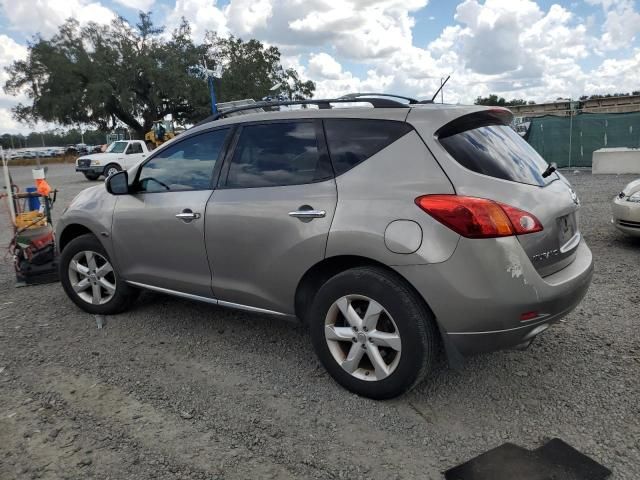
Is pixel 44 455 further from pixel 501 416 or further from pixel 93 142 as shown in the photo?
pixel 93 142

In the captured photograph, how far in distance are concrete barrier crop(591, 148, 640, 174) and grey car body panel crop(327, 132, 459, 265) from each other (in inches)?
613

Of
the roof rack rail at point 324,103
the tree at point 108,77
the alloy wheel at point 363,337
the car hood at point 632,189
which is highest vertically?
the tree at point 108,77

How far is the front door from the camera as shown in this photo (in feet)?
12.1

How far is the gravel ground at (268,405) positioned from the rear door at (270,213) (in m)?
0.56

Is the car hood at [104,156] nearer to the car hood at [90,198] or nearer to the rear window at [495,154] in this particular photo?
the car hood at [90,198]

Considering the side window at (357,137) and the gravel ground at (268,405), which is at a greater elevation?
the side window at (357,137)

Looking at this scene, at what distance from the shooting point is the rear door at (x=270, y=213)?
10.1 feet

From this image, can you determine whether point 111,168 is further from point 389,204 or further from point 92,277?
point 389,204

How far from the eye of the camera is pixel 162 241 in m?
3.87

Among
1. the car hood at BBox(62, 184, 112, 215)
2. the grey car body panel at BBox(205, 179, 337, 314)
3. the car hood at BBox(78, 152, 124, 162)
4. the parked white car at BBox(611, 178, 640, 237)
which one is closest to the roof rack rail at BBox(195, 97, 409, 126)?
the grey car body panel at BBox(205, 179, 337, 314)

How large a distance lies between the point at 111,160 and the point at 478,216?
23889 mm

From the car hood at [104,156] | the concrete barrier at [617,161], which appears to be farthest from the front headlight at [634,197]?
the car hood at [104,156]

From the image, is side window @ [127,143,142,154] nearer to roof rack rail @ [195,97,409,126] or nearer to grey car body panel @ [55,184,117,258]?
grey car body panel @ [55,184,117,258]

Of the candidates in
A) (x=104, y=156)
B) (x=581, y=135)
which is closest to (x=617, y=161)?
(x=581, y=135)
